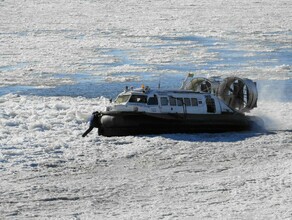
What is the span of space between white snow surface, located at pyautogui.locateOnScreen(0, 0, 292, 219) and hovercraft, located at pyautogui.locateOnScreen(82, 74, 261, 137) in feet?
1.07

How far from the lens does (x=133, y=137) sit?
18766 mm

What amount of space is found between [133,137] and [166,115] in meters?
1.13

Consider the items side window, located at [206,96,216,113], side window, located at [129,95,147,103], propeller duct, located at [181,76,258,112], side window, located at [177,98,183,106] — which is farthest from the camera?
propeller duct, located at [181,76,258,112]

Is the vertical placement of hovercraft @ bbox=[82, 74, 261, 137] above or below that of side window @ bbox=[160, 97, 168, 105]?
below

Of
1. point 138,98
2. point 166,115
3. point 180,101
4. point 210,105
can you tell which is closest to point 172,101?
point 180,101

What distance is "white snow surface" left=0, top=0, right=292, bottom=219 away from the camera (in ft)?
44.1

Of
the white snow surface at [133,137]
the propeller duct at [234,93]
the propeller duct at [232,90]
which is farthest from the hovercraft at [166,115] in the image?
the propeller duct at [234,93]

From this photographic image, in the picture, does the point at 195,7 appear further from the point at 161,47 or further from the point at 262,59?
the point at 262,59

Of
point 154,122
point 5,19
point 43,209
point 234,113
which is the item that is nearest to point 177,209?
point 43,209

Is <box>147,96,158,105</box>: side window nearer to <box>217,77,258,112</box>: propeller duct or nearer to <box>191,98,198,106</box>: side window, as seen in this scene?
<box>191,98,198,106</box>: side window

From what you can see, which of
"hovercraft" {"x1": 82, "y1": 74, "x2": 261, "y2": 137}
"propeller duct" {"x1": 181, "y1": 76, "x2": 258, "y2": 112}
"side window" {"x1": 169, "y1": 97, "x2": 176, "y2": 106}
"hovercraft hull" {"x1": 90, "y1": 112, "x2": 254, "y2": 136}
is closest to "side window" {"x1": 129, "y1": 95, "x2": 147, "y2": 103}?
"hovercraft" {"x1": 82, "y1": 74, "x2": 261, "y2": 137}

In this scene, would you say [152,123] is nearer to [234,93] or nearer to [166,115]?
[166,115]

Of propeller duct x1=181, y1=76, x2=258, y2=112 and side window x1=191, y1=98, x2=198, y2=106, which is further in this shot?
propeller duct x1=181, y1=76, x2=258, y2=112

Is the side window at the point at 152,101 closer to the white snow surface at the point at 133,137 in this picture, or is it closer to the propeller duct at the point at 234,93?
the white snow surface at the point at 133,137
